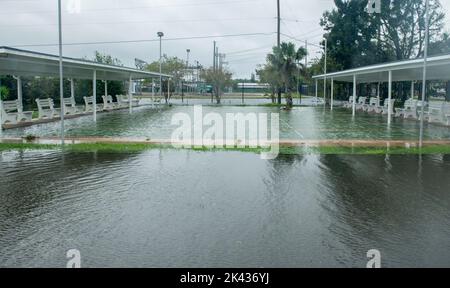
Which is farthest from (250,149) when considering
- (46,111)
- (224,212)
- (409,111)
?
(409,111)

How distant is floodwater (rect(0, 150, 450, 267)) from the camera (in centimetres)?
514

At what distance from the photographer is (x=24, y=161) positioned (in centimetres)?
1141

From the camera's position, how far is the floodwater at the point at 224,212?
5.14m

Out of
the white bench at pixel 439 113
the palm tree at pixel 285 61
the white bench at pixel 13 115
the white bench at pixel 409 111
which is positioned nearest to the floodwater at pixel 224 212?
the white bench at pixel 13 115

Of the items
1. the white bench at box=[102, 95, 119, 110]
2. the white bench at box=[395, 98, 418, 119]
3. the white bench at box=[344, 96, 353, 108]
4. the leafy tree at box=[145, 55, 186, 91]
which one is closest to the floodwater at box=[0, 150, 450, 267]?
the white bench at box=[395, 98, 418, 119]

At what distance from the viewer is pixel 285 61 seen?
40844 mm

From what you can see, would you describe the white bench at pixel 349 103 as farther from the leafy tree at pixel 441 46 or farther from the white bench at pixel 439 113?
the white bench at pixel 439 113

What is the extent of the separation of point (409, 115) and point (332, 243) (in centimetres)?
2251

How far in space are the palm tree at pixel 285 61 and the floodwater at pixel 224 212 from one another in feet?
97.9

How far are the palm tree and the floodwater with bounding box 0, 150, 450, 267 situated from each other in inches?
1174

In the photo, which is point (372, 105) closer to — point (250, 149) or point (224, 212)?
point (250, 149)

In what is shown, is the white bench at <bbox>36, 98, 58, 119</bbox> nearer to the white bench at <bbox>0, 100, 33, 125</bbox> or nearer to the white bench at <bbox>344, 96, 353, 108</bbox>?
the white bench at <bbox>0, 100, 33, 125</bbox>

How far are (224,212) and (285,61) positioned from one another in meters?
35.3
